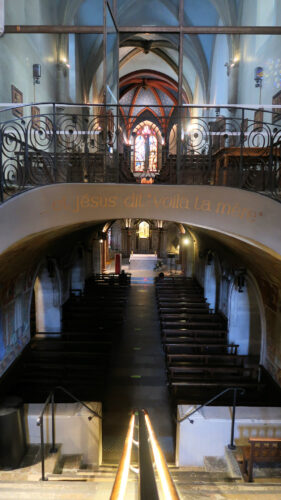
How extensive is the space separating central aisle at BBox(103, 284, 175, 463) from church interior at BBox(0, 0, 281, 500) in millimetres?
45

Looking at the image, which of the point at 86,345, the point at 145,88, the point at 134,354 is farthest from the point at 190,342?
the point at 145,88

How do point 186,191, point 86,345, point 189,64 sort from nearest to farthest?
point 186,191 < point 86,345 < point 189,64

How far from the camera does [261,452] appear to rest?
4.37 m

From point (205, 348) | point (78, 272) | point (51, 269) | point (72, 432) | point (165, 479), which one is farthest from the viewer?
point (78, 272)

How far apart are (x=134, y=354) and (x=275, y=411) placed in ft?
15.8

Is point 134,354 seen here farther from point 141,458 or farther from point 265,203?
point 141,458

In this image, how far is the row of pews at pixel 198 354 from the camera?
6832mm

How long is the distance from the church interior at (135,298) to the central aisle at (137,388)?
0.15ft

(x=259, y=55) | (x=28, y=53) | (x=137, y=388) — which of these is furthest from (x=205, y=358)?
(x=28, y=53)

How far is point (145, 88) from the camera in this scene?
1114 inches

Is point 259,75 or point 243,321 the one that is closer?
point 243,321

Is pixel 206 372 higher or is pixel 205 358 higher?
pixel 205 358

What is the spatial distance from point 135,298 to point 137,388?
7.86 meters

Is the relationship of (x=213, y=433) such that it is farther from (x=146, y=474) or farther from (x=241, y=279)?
(x=241, y=279)
